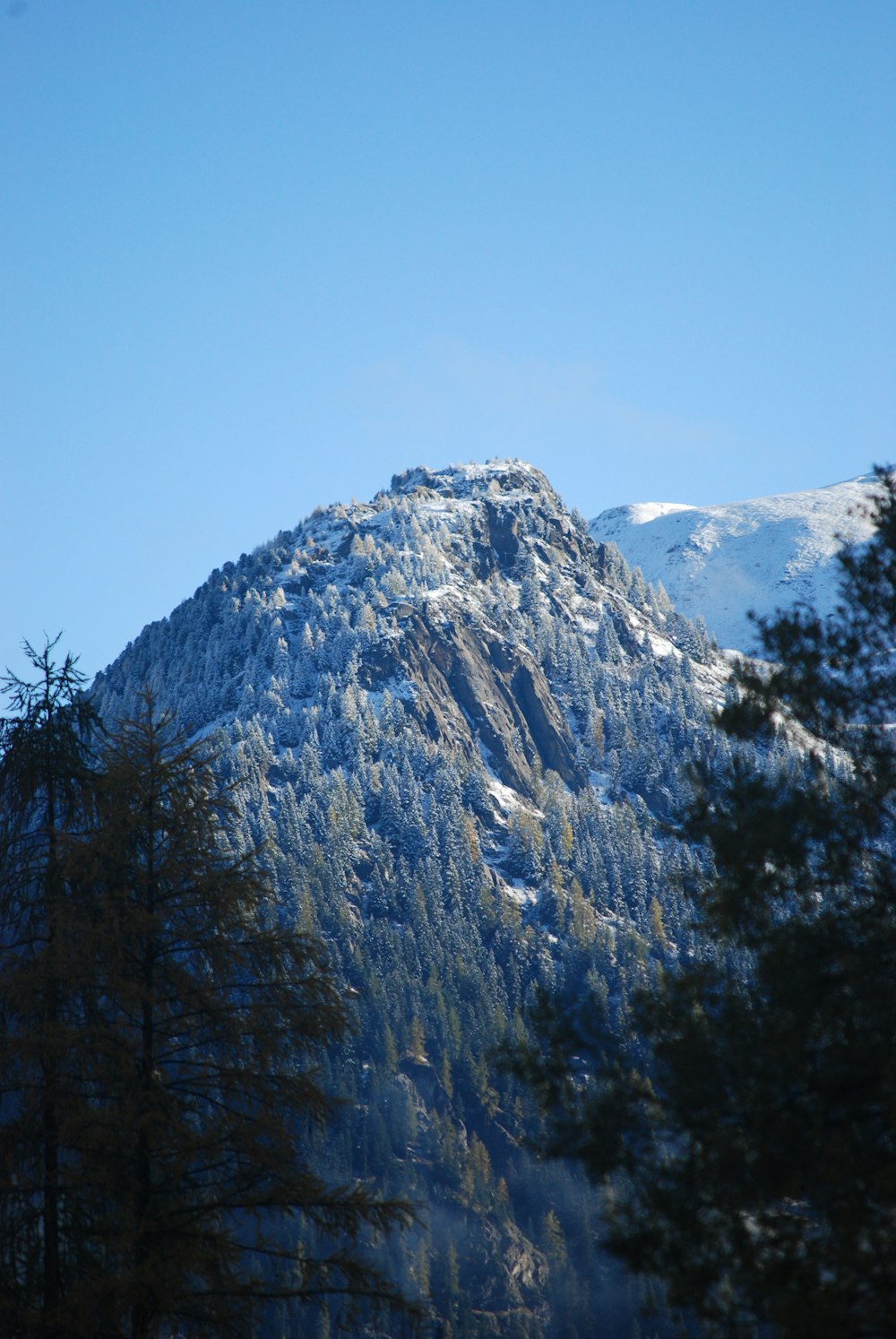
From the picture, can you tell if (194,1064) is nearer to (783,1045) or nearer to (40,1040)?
(40,1040)

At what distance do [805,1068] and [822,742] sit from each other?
517cm

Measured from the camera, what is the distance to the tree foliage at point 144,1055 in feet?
42.9

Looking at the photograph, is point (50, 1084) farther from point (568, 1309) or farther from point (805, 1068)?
point (568, 1309)

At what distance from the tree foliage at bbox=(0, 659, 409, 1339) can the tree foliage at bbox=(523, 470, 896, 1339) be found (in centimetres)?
325

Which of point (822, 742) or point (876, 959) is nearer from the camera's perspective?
point (876, 959)

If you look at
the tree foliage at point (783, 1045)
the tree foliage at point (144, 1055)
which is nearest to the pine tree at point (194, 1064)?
the tree foliage at point (144, 1055)

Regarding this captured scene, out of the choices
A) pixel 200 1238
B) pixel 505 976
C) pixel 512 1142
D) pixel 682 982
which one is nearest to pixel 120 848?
pixel 200 1238

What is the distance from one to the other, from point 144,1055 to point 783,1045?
7.26m

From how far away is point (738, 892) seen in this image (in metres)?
13.0

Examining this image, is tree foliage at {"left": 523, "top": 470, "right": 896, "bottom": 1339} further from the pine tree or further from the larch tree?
the larch tree

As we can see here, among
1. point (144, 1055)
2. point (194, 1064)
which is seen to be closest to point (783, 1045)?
point (194, 1064)

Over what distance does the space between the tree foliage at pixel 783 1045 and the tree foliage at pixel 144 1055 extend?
325 cm

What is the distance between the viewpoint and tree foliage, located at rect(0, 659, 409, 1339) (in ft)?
42.9

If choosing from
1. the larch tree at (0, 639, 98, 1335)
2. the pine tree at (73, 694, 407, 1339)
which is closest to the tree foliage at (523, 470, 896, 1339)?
the pine tree at (73, 694, 407, 1339)
